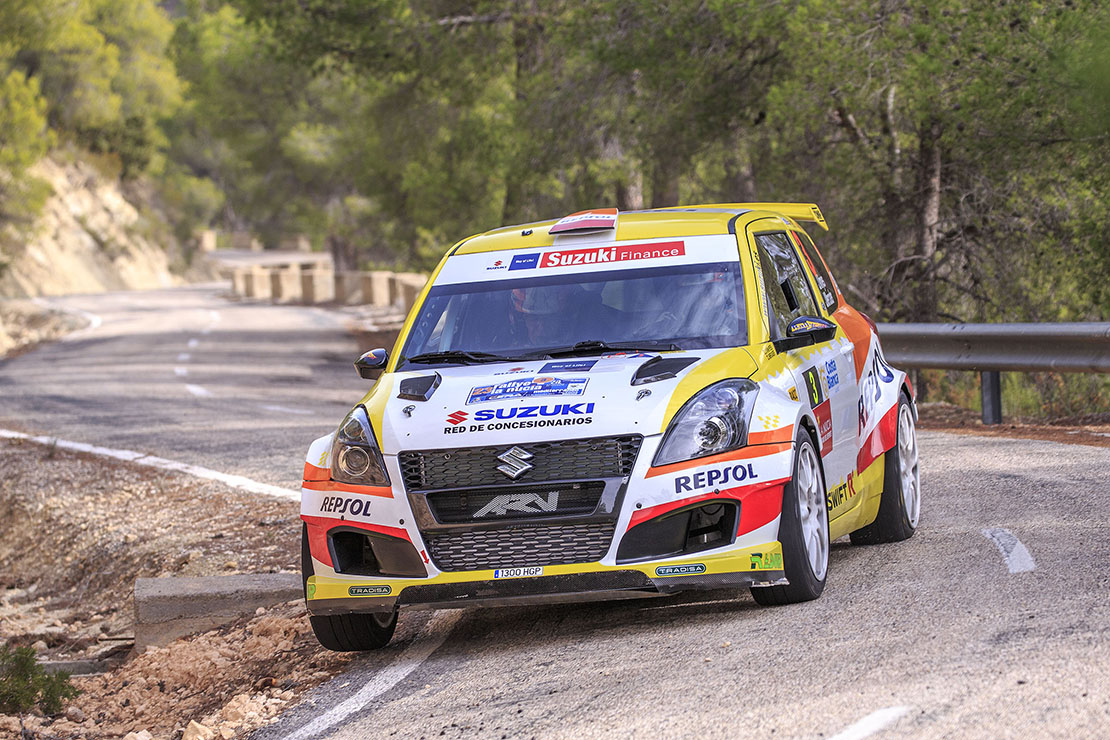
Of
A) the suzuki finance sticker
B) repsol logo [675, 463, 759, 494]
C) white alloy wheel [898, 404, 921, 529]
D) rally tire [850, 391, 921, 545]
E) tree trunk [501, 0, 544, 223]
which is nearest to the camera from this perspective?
repsol logo [675, 463, 759, 494]

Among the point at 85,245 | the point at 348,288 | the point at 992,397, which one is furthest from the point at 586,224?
the point at 85,245

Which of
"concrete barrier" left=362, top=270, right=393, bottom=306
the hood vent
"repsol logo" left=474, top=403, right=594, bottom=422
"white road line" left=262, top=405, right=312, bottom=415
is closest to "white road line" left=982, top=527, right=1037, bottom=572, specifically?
the hood vent

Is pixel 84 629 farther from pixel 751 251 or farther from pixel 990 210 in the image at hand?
pixel 990 210

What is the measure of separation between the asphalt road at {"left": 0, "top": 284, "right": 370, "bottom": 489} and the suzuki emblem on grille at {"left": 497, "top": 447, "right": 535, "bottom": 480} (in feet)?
20.4

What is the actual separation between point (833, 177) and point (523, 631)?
12.9 metres

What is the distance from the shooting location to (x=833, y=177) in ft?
60.9

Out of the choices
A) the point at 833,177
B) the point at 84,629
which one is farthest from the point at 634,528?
the point at 833,177

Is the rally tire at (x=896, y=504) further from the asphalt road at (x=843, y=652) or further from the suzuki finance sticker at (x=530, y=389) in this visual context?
the suzuki finance sticker at (x=530, y=389)

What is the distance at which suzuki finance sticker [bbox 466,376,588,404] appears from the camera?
6227 mm

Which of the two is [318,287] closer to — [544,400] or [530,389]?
[530,389]

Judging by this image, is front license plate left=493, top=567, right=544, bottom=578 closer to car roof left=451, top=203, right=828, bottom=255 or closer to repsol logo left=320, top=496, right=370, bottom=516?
repsol logo left=320, top=496, right=370, bottom=516

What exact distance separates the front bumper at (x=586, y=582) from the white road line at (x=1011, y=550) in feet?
4.57

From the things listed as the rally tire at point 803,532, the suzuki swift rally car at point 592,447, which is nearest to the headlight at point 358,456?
the suzuki swift rally car at point 592,447

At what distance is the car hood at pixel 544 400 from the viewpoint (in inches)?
238
